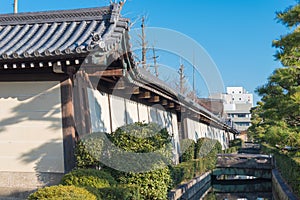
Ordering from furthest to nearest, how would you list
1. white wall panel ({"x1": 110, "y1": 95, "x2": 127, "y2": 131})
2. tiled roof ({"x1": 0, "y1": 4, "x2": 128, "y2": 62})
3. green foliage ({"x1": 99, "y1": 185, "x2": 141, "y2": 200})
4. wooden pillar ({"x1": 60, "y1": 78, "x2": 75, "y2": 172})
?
white wall panel ({"x1": 110, "y1": 95, "x2": 127, "y2": 131}), wooden pillar ({"x1": 60, "y1": 78, "x2": 75, "y2": 172}), tiled roof ({"x1": 0, "y1": 4, "x2": 128, "y2": 62}), green foliage ({"x1": 99, "y1": 185, "x2": 141, "y2": 200})

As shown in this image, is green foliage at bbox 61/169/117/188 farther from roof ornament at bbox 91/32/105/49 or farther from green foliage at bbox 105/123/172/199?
roof ornament at bbox 91/32/105/49

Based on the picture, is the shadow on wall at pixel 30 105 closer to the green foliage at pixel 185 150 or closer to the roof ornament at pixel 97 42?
the roof ornament at pixel 97 42

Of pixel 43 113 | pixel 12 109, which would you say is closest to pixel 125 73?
pixel 43 113

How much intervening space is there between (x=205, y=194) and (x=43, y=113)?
9157 millimetres

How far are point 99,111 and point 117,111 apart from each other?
125cm

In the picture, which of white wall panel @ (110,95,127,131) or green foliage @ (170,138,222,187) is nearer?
white wall panel @ (110,95,127,131)

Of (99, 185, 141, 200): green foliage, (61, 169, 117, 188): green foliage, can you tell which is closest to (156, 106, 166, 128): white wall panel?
(61, 169, 117, 188): green foliage

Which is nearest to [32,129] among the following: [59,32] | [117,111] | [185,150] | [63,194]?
[59,32]

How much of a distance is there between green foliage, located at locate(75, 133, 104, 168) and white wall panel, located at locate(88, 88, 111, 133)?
119 cm

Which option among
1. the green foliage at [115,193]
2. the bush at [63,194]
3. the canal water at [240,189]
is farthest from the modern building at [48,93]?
the canal water at [240,189]

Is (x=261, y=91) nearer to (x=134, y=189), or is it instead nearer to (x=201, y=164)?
(x=201, y=164)

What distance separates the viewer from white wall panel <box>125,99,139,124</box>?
9.44 m

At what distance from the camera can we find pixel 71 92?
6133mm

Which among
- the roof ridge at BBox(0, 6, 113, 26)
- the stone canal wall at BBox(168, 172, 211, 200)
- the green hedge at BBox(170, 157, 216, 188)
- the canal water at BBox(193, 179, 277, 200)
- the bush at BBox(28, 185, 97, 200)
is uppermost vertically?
the roof ridge at BBox(0, 6, 113, 26)
